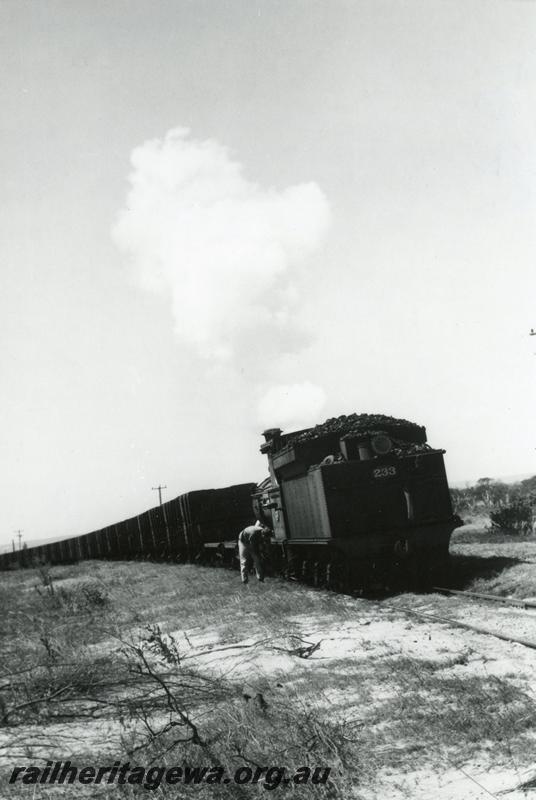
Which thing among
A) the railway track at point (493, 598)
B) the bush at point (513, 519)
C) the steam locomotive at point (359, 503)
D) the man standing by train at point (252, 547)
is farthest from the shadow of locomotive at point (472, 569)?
the bush at point (513, 519)

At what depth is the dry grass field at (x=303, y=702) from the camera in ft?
12.1

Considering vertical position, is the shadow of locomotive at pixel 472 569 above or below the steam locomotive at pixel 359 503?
below

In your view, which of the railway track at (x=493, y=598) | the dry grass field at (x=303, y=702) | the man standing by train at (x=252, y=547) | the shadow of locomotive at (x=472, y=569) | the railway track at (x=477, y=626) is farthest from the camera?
the man standing by train at (x=252, y=547)

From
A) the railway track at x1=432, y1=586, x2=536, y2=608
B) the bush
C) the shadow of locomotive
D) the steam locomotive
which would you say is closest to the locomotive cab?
the steam locomotive

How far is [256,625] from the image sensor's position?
8508 millimetres

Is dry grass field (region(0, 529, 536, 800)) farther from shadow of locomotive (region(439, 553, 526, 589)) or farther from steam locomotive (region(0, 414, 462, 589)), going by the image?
steam locomotive (region(0, 414, 462, 589))

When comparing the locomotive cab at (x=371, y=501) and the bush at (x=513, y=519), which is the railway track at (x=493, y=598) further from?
the bush at (x=513, y=519)

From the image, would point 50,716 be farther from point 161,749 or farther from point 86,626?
point 86,626

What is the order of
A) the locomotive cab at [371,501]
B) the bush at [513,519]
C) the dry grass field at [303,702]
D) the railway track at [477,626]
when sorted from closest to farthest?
1. the dry grass field at [303,702]
2. the railway track at [477,626]
3. the locomotive cab at [371,501]
4. the bush at [513,519]

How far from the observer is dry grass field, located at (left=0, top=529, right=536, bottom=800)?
3.67m

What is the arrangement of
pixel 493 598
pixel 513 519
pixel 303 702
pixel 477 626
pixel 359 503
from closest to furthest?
pixel 303 702 < pixel 477 626 < pixel 493 598 < pixel 359 503 < pixel 513 519

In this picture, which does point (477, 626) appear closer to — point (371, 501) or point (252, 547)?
point (371, 501)

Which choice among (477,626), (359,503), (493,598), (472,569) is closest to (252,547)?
(359,503)

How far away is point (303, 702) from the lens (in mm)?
5008
